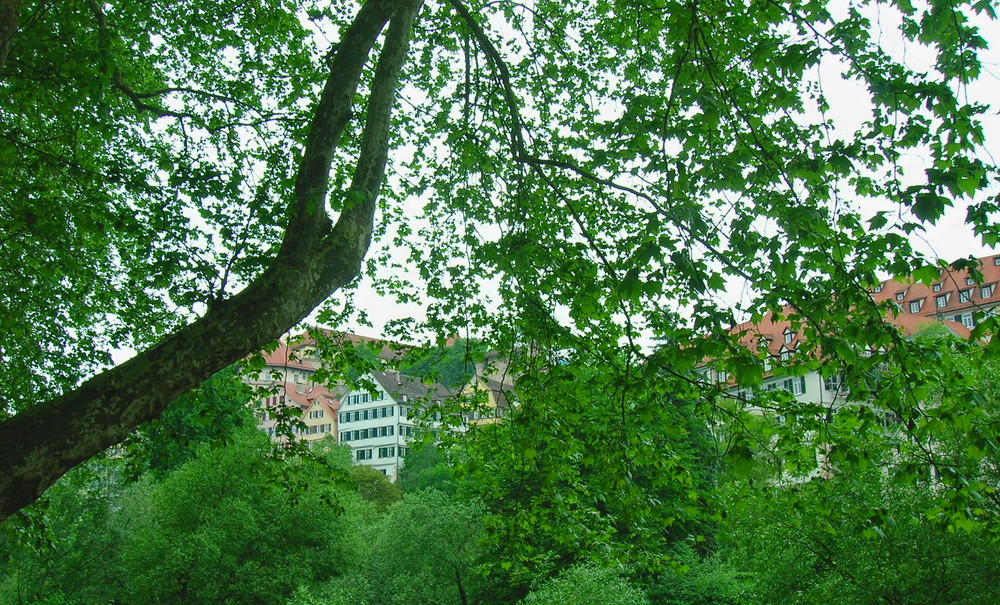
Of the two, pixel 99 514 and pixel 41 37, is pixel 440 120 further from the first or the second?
pixel 99 514

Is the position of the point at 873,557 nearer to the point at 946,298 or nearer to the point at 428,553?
the point at 428,553

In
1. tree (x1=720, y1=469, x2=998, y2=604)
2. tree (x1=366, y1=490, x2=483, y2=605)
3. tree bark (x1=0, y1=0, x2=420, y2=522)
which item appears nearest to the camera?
tree bark (x1=0, y1=0, x2=420, y2=522)

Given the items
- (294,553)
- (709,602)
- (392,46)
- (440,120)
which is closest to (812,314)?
(392,46)

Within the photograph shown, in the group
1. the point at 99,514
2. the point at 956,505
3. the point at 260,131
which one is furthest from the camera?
the point at 99,514

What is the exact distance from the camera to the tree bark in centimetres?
394

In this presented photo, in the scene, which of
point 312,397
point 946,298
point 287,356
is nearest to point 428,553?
point 287,356

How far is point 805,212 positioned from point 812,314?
0.72 meters

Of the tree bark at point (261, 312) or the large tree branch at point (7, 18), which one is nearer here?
the tree bark at point (261, 312)

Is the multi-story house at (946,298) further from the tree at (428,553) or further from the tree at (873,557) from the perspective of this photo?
the tree at (873,557)

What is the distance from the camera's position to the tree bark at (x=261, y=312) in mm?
3943

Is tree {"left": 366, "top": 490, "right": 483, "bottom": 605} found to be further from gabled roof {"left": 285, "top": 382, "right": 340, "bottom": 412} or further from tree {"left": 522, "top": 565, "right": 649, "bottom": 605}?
gabled roof {"left": 285, "top": 382, "right": 340, "bottom": 412}

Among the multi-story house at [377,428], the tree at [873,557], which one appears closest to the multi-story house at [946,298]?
the multi-story house at [377,428]

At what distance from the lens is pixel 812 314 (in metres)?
5.25

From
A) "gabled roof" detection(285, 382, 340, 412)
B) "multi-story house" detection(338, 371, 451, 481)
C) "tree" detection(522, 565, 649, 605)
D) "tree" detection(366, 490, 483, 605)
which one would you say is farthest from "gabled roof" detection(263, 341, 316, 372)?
"multi-story house" detection(338, 371, 451, 481)
